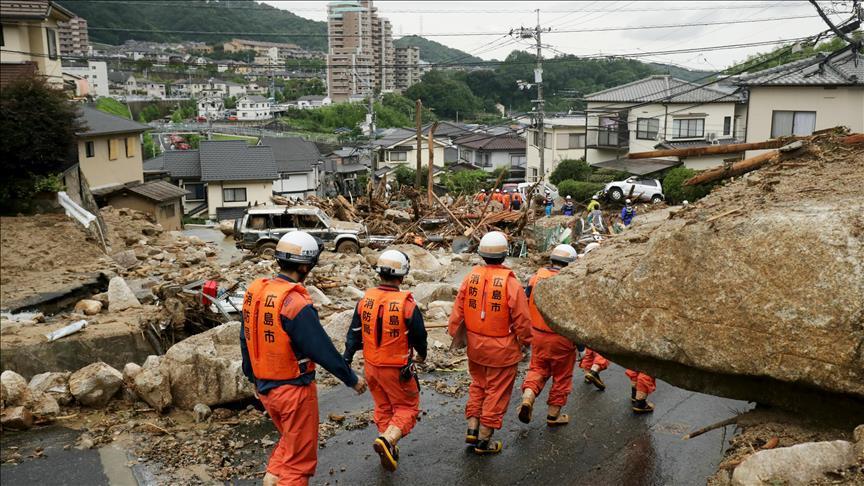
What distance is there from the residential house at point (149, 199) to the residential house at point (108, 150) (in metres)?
0.59

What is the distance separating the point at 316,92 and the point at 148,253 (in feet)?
328

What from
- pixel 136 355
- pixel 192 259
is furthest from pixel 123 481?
pixel 192 259

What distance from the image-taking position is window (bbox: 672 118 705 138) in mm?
40344

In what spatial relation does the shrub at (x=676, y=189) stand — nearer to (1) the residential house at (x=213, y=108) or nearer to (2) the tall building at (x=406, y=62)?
(1) the residential house at (x=213, y=108)

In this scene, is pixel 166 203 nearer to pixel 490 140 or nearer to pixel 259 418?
pixel 259 418

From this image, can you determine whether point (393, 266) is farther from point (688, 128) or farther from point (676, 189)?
point (688, 128)

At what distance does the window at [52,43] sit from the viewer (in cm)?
2738

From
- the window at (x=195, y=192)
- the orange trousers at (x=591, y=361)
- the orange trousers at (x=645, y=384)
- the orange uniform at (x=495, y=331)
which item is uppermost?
the orange uniform at (x=495, y=331)

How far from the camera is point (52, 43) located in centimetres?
2797

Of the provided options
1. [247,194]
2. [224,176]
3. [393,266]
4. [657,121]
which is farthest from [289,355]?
[657,121]

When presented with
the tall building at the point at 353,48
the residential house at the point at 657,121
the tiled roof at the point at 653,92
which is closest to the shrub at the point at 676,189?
the residential house at the point at 657,121

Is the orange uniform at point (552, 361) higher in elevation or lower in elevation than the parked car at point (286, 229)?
higher

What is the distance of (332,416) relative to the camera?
7613mm

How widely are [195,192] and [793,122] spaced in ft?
112
